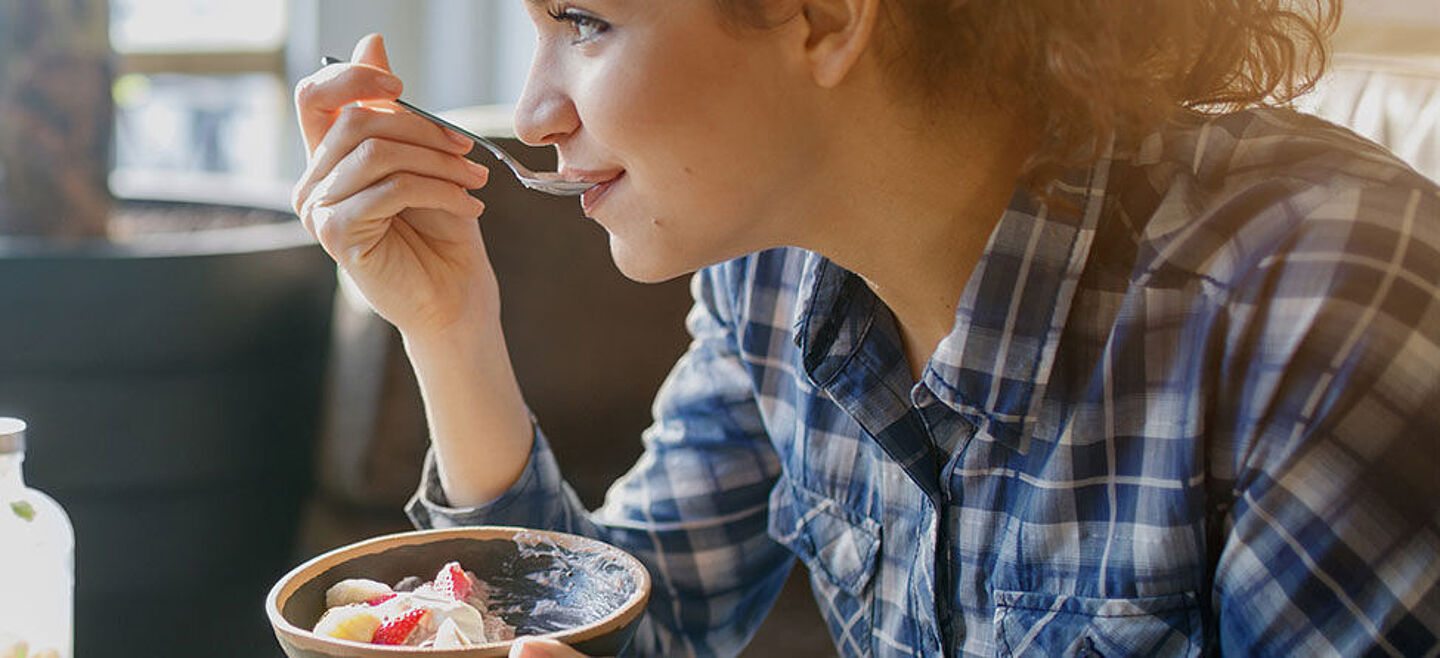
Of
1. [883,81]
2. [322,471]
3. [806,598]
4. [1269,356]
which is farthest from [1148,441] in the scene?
[322,471]

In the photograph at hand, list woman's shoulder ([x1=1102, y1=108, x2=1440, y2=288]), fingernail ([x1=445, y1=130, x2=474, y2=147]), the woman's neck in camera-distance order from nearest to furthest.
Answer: woman's shoulder ([x1=1102, y1=108, x2=1440, y2=288])
the woman's neck
fingernail ([x1=445, y1=130, x2=474, y2=147])

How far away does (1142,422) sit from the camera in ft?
2.82

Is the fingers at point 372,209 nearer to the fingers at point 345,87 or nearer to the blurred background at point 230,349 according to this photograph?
the fingers at point 345,87

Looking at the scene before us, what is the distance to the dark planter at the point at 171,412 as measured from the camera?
1441 millimetres

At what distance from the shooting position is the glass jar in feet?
2.92

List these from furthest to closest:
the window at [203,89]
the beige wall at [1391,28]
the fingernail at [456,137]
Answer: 1. the window at [203,89]
2. the beige wall at [1391,28]
3. the fingernail at [456,137]

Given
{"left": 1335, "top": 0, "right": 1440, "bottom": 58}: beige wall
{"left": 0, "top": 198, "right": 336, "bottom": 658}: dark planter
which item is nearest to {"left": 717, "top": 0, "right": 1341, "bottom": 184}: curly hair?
{"left": 1335, "top": 0, "right": 1440, "bottom": 58}: beige wall

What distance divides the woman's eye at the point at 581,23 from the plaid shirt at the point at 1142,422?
0.25m

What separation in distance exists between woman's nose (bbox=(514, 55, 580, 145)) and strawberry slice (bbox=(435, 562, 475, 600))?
0.85ft

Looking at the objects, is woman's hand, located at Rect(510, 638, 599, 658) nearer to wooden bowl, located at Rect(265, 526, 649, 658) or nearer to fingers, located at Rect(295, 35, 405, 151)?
wooden bowl, located at Rect(265, 526, 649, 658)

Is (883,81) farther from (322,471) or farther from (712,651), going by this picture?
(322,471)

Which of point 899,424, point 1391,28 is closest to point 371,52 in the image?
point 899,424

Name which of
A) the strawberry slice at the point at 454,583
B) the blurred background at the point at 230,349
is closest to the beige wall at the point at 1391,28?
the blurred background at the point at 230,349

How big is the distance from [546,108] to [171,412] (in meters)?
0.77
